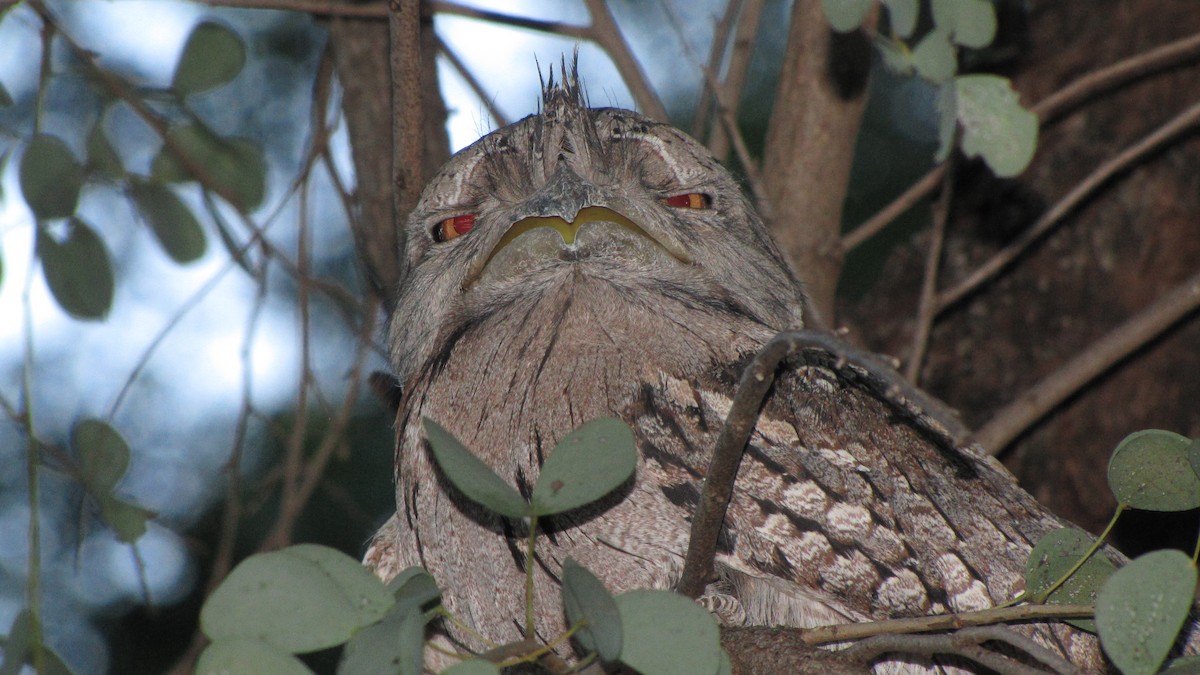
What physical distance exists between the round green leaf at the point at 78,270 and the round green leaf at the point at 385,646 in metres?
1.68

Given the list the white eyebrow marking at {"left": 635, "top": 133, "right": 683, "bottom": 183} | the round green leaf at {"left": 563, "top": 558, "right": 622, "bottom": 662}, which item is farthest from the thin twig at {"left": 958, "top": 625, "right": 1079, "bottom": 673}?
the white eyebrow marking at {"left": 635, "top": 133, "right": 683, "bottom": 183}

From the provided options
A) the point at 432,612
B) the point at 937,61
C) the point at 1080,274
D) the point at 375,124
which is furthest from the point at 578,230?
the point at 1080,274

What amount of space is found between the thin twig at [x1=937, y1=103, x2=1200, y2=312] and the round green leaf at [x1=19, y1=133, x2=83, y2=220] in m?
2.52

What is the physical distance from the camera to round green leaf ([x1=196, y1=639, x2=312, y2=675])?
52.9 inches

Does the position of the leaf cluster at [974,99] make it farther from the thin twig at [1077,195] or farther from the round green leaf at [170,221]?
the round green leaf at [170,221]

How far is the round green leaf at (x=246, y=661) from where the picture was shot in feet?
4.41

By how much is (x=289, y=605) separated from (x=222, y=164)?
2284 mm

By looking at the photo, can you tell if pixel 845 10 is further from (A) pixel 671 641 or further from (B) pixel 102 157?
(B) pixel 102 157

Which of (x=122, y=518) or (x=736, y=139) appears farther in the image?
(x=736, y=139)

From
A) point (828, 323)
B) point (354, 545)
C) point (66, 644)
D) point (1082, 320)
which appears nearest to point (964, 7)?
point (828, 323)

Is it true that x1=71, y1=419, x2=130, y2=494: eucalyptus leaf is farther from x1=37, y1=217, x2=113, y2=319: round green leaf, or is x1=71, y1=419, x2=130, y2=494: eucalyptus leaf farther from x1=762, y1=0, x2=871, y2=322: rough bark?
x1=762, y1=0, x2=871, y2=322: rough bark

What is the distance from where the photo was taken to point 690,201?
8.38 feet

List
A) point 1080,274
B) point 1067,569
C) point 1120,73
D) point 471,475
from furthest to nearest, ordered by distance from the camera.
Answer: point 1080,274 → point 1120,73 → point 1067,569 → point 471,475

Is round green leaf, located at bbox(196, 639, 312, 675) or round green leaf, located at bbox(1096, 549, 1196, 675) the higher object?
round green leaf, located at bbox(1096, 549, 1196, 675)
